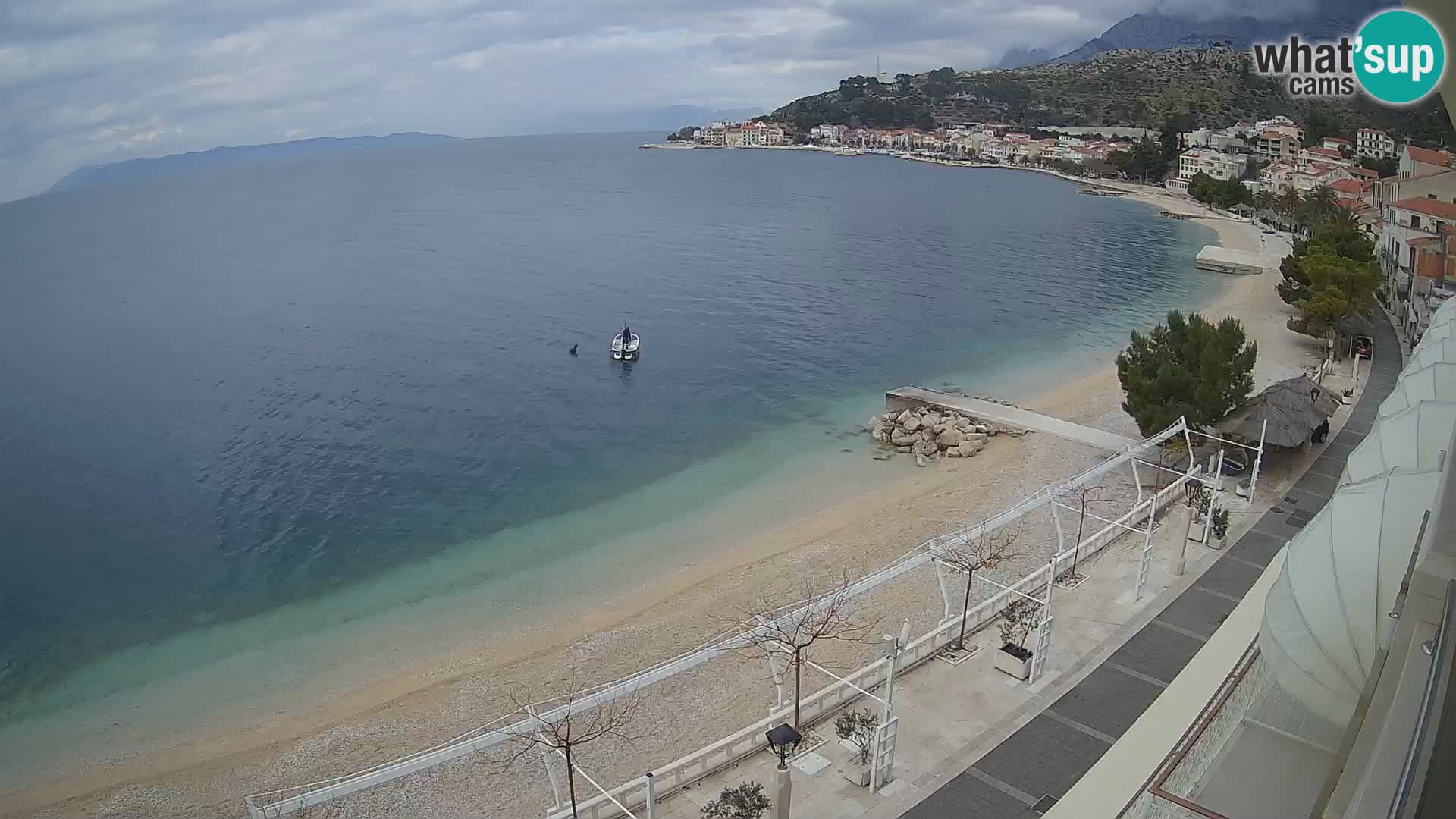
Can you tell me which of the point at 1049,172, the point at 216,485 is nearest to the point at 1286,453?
the point at 216,485

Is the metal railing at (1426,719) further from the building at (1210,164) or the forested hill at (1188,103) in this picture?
the forested hill at (1188,103)

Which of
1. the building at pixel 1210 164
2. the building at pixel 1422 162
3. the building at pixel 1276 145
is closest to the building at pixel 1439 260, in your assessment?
the building at pixel 1422 162

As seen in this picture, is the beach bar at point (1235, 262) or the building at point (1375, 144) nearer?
the beach bar at point (1235, 262)

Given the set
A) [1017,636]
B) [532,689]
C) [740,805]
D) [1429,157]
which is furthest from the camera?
[1429,157]

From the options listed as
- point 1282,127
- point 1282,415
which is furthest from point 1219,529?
point 1282,127

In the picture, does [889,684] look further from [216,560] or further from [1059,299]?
[1059,299]

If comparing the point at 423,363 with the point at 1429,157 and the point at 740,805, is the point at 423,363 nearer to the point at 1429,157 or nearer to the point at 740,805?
the point at 740,805
